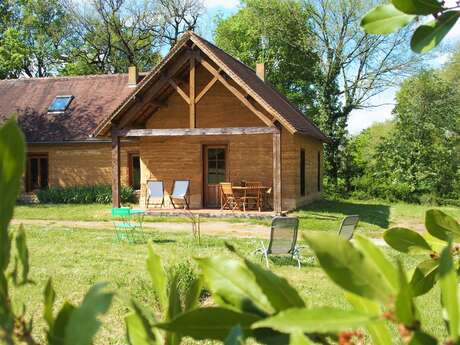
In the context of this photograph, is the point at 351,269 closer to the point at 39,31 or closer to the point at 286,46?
the point at 286,46

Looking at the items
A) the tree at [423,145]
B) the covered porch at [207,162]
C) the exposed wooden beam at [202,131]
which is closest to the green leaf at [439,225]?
the exposed wooden beam at [202,131]

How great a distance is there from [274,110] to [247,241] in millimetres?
5134

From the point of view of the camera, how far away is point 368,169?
2942 cm

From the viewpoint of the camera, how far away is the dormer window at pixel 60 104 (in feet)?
84.3

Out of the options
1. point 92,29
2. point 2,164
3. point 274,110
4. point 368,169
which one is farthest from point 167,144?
point 92,29

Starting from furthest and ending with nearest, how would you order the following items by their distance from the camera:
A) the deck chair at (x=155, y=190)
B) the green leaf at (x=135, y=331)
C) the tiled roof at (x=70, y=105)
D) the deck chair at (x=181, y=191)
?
1. the tiled roof at (x=70, y=105)
2. the deck chair at (x=155, y=190)
3. the deck chair at (x=181, y=191)
4. the green leaf at (x=135, y=331)

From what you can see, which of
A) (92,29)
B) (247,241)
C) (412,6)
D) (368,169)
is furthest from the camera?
(92,29)

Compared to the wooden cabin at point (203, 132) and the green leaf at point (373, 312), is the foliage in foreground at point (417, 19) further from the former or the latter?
the wooden cabin at point (203, 132)

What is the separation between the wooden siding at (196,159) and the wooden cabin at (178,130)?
0.12ft

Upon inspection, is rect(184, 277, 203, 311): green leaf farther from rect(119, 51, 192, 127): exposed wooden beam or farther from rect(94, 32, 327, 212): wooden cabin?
rect(119, 51, 192, 127): exposed wooden beam

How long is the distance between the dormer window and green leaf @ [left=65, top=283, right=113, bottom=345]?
26591mm

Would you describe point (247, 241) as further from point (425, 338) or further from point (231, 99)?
point (425, 338)

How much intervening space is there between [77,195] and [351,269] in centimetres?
2339

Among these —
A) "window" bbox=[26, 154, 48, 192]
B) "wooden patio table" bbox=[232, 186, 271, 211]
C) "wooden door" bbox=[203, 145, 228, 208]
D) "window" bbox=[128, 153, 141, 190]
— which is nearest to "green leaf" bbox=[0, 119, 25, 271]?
"wooden patio table" bbox=[232, 186, 271, 211]
